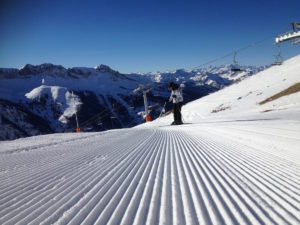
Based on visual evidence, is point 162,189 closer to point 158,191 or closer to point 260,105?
point 158,191

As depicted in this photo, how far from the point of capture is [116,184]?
17.2ft

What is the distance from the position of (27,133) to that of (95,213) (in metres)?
208

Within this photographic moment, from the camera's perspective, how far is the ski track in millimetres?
3645

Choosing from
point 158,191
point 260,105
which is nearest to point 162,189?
point 158,191

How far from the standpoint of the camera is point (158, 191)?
469cm

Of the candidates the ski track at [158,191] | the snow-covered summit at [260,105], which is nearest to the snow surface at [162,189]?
the ski track at [158,191]

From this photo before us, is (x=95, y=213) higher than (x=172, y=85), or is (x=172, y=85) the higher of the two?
(x=172, y=85)

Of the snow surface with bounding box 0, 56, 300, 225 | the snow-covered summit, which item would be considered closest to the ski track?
the snow surface with bounding box 0, 56, 300, 225

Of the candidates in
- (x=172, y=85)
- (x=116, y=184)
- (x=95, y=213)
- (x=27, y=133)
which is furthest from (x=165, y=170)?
(x=27, y=133)

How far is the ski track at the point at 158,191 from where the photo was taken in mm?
3645

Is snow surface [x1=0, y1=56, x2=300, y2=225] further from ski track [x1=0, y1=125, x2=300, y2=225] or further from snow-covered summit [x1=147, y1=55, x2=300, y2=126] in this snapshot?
snow-covered summit [x1=147, y1=55, x2=300, y2=126]

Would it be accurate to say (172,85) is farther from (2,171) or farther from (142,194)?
(142,194)

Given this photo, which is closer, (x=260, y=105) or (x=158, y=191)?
(x=158, y=191)

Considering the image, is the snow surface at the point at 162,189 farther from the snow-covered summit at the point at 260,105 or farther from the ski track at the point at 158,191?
the snow-covered summit at the point at 260,105
